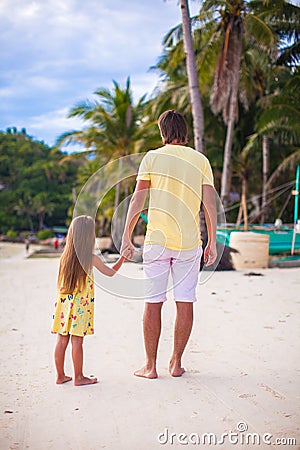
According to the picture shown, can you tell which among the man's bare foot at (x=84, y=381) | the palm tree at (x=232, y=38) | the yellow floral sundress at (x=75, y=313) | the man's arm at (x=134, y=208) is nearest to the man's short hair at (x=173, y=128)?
the man's arm at (x=134, y=208)

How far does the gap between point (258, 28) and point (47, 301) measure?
34.5 feet

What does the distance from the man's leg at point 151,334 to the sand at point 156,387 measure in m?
0.09

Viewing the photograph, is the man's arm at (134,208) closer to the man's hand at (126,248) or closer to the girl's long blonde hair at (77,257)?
the man's hand at (126,248)

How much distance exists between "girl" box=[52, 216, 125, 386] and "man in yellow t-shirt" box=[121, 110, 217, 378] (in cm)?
23

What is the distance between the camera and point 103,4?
12.3 metres

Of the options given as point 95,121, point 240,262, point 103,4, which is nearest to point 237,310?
point 240,262

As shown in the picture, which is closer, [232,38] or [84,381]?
[84,381]

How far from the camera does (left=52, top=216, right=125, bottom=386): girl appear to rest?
3016 mm

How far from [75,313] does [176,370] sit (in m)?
0.69

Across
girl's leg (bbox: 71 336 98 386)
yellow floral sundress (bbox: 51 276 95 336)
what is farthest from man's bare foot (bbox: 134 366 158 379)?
yellow floral sundress (bbox: 51 276 95 336)

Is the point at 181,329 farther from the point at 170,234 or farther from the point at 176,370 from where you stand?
the point at 170,234

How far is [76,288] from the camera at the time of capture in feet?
10.1

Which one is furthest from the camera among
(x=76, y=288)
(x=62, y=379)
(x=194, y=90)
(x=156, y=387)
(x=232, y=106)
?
(x=232, y=106)

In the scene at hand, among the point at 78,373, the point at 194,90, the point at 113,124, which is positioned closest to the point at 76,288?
the point at 78,373
